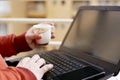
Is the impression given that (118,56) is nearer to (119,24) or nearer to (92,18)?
(119,24)

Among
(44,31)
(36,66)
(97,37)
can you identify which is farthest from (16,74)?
(97,37)

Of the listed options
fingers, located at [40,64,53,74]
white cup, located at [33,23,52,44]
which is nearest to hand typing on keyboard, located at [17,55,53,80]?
fingers, located at [40,64,53,74]

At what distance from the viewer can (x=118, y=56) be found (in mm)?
671

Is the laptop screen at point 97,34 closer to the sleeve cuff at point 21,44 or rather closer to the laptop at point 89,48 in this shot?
the laptop at point 89,48

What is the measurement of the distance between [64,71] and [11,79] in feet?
0.50

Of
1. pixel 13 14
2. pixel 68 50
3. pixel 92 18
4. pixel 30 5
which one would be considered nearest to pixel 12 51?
pixel 68 50

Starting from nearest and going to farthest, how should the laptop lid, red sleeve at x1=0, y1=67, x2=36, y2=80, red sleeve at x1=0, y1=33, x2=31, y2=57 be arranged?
red sleeve at x1=0, y1=67, x2=36, y2=80 → the laptop lid → red sleeve at x1=0, y1=33, x2=31, y2=57

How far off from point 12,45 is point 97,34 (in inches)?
12.8

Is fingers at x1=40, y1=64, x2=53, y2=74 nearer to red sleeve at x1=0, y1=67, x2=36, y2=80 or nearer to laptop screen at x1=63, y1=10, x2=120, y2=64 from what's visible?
red sleeve at x1=0, y1=67, x2=36, y2=80

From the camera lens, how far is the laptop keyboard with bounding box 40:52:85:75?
25.4 inches

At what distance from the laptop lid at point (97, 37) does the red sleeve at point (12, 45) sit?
155mm

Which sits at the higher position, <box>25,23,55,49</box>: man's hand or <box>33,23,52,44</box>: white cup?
<box>33,23,52,44</box>: white cup

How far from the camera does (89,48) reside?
79 centimetres

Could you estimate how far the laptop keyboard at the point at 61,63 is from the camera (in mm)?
645
